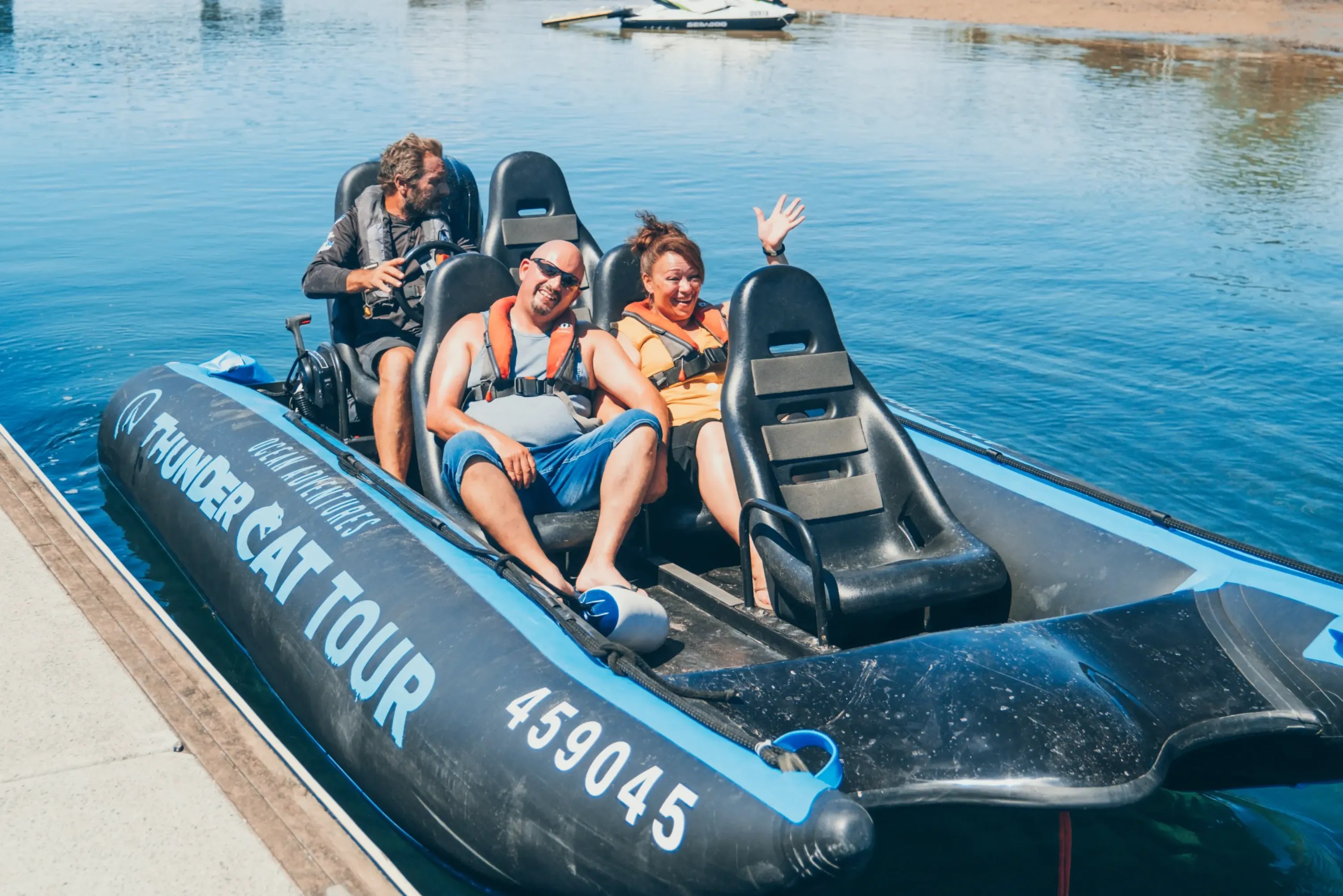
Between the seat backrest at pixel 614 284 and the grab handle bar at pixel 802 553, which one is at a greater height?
the seat backrest at pixel 614 284

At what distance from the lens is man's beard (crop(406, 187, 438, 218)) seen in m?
5.95

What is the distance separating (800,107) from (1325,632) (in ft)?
62.0

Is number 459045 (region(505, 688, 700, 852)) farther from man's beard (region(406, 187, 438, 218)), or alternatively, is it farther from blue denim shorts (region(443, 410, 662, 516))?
man's beard (region(406, 187, 438, 218))

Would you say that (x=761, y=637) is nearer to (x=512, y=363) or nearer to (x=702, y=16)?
(x=512, y=363)

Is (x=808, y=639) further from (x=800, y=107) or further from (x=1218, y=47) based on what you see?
(x=1218, y=47)

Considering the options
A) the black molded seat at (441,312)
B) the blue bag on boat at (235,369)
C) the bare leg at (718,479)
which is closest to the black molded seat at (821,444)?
the bare leg at (718,479)

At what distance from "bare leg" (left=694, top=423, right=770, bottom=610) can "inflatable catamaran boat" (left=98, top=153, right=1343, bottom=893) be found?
0.57ft

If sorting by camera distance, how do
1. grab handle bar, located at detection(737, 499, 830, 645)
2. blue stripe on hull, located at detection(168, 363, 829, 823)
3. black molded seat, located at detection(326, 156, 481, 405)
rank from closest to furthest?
blue stripe on hull, located at detection(168, 363, 829, 823) → grab handle bar, located at detection(737, 499, 830, 645) → black molded seat, located at detection(326, 156, 481, 405)

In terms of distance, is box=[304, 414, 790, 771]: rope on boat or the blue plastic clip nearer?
the blue plastic clip

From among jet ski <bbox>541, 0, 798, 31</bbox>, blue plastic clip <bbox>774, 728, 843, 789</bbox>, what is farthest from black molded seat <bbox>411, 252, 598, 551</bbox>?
jet ski <bbox>541, 0, 798, 31</bbox>

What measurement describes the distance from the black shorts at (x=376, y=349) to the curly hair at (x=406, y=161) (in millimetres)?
696

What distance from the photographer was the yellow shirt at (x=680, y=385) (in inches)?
199

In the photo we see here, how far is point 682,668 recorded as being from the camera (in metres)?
4.22

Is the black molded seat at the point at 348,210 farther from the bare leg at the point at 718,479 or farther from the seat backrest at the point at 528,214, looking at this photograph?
the bare leg at the point at 718,479
